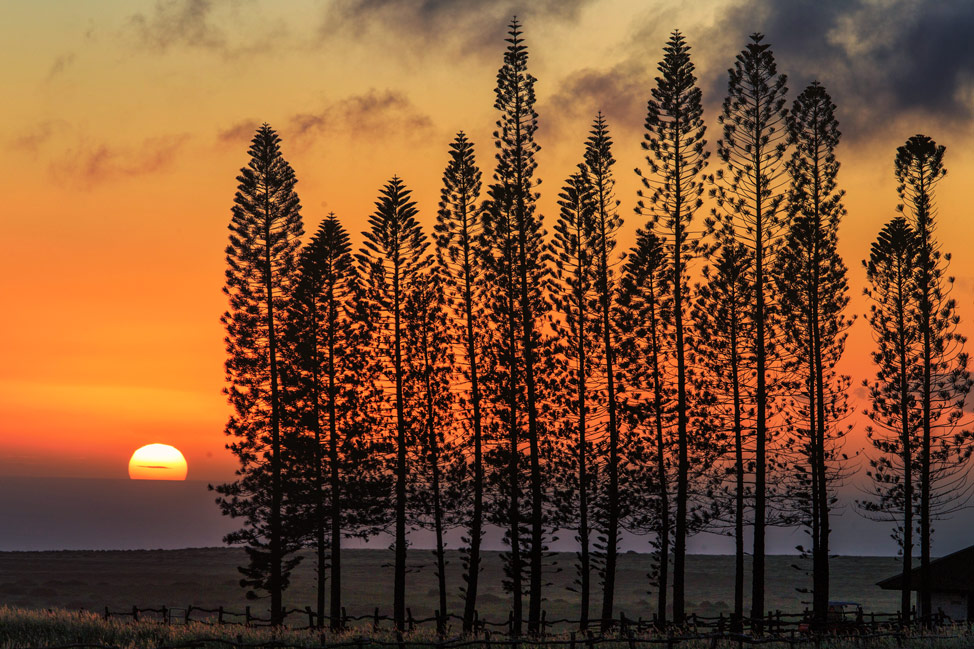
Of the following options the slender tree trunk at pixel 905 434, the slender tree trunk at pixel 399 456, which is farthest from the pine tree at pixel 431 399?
the slender tree trunk at pixel 905 434

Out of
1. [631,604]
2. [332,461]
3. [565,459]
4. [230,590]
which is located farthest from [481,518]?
[230,590]

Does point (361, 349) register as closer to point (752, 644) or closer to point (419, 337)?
point (419, 337)

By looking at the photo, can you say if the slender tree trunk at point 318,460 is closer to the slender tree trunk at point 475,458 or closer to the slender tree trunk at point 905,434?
the slender tree trunk at point 475,458

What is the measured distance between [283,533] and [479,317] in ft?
38.7

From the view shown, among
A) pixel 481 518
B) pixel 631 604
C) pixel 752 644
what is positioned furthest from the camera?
pixel 631 604

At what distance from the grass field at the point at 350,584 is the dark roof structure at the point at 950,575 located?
4658 mm

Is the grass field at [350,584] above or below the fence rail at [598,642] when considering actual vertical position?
below

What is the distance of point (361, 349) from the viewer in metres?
38.6

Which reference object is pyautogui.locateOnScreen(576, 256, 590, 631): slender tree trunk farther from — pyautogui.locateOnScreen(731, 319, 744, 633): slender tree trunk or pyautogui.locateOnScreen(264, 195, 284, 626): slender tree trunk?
pyautogui.locateOnScreen(264, 195, 284, 626): slender tree trunk

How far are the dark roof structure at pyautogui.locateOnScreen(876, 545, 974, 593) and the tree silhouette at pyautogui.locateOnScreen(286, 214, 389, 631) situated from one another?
2010 cm

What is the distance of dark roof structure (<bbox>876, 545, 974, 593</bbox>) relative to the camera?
33.0 metres

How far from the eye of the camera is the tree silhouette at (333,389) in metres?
38.4

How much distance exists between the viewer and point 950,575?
110 ft

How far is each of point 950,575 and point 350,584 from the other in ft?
140
